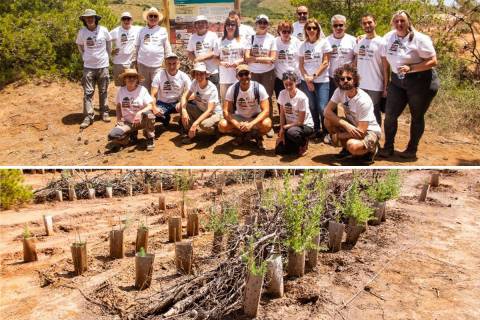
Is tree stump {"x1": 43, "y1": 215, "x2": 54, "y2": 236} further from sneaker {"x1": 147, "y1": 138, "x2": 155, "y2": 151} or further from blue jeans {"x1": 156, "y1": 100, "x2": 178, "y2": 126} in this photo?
blue jeans {"x1": 156, "y1": 100, "x2": 178, "y2": 126}

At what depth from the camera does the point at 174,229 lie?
620cm

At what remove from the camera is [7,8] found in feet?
33.3

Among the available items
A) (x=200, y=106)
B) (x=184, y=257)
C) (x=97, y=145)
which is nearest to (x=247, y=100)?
(x=200, y=106)

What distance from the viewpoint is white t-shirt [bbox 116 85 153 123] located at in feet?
21.2

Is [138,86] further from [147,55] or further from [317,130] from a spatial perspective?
[317,130]

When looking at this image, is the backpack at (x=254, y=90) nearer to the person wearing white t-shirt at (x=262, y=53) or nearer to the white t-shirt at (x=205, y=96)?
the person wearing white t-shirt at (x=262, y=53)

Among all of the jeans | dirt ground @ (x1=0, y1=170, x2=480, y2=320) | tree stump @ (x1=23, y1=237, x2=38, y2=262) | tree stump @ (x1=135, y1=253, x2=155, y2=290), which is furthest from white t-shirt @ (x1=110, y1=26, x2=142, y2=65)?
tree stump @ (x1=135, y1=253, x2=155, y2=290)

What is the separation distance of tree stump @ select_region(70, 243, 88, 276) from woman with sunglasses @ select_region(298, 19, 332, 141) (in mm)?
3075

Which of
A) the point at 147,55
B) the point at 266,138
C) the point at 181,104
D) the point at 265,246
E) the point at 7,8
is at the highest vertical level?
the point at 7,8

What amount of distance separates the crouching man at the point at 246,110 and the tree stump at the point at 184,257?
5.25ft

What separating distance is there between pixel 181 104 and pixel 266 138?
116cm

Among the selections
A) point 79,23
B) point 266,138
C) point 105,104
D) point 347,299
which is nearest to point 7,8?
point 79,23

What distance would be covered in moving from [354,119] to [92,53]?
12.7 ft

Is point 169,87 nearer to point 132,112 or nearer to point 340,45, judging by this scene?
point 132,112
